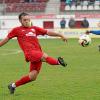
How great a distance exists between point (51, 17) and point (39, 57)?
34778mm

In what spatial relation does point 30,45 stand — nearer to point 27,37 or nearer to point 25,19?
A: point 27,37

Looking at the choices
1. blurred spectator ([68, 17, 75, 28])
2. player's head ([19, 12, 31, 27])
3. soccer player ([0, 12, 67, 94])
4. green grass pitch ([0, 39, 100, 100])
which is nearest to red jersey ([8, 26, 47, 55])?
soccer player ([0, 12, 67, 94])

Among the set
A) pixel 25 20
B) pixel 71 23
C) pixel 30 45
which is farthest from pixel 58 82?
pixel 71 23

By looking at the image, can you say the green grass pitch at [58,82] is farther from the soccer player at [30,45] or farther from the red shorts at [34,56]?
the red shorts at [34,56]

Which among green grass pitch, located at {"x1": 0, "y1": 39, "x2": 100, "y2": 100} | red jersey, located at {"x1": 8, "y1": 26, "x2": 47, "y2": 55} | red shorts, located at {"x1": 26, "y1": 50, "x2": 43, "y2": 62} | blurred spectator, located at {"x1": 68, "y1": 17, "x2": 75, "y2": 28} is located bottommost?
blurred spectator, located at {"x1": 68, "y1": 17, "x2": 75, "y2": 28}

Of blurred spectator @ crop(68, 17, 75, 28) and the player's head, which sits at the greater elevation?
the player's head

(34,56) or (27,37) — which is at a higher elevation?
(27,37)

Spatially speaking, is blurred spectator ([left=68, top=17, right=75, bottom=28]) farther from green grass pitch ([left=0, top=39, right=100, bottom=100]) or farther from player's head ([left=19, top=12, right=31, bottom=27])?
player's head ([left=19, top=12, right=31, bottom=27])

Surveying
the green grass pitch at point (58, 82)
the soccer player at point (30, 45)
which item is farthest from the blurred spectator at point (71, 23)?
the soccer player at point (30, 45)

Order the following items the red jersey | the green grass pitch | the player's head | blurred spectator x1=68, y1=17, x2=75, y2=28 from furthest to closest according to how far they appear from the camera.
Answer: blurred spectator x1=68, y1=17, x2=75, y2=28
the red jersey
the green grass pitch
the player's head

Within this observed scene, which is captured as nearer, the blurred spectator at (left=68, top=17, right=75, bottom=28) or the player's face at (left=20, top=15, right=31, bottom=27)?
the player's face at (left=20, top=15, right=31, bottom=27)

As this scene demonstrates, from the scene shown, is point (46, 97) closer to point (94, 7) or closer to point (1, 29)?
point (1, 29)

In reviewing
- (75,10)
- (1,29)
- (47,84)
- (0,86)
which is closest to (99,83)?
(47,84)

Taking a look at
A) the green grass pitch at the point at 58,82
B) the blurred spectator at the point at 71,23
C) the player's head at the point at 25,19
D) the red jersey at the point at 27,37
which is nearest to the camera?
the player's head at the point at 25,19
